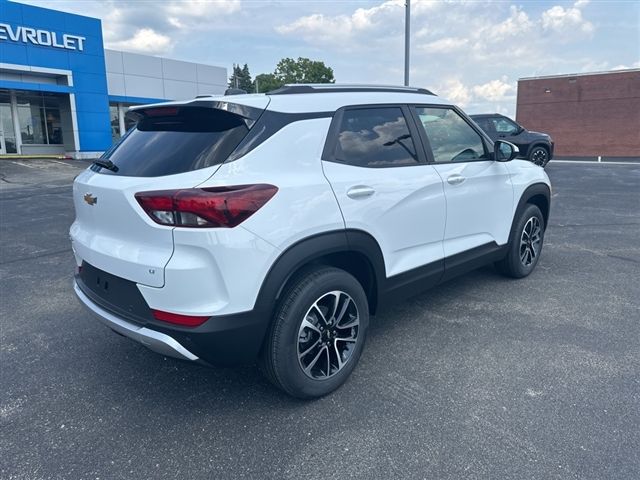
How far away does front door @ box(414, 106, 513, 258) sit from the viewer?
3.79 m

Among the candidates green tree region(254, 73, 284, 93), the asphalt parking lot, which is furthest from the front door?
green tree region(254, 73, 284, 93)

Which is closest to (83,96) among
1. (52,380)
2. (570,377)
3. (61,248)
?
(61,248)

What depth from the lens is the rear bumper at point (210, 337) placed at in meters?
2.42

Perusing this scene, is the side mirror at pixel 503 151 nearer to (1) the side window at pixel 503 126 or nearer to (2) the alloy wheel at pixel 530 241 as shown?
(2) the alloy wheel at pixel 530 241

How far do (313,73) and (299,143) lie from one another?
185 feet

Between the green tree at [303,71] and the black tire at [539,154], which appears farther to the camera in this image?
the green tree at [303,71]

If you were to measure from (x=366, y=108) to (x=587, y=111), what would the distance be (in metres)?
34.1

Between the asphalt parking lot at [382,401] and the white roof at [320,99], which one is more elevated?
the white roof at [320,99]

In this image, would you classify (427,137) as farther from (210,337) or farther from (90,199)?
(90,199)

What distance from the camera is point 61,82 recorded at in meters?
24.2

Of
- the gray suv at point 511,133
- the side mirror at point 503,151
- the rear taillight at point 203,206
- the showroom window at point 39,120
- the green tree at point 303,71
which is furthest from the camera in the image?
the green tree at point 303,71

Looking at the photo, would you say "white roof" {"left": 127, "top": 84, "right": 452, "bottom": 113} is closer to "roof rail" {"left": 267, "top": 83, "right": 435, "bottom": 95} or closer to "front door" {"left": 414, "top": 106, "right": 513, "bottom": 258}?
"roof rail" {"left": 267, "top": 83, "right": 435, "bottom": 95}

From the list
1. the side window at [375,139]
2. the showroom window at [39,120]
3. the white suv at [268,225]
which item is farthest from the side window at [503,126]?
the showroom window at [39,120]

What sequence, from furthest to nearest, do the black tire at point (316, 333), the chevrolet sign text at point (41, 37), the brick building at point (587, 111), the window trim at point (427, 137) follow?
1. the brick building at point (587, 111)
2. the chevrolet sign text at point (41, 37)
3. the window trim at point (427, 137)
4. the black tire at point (316, 333)
